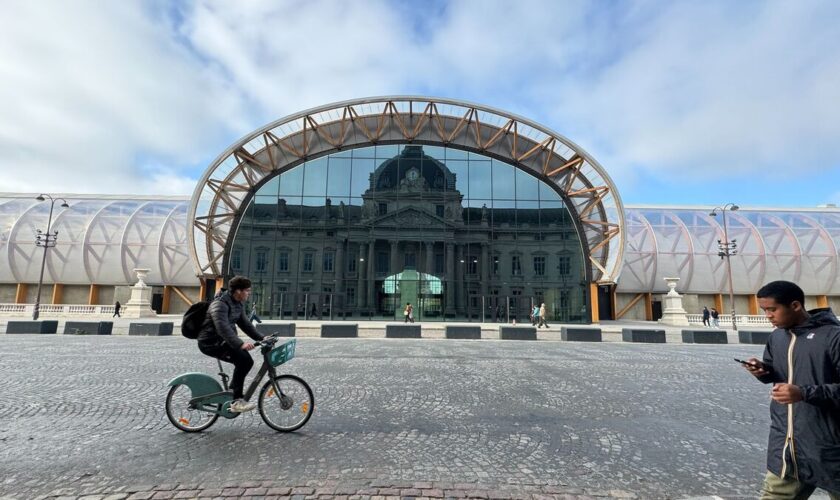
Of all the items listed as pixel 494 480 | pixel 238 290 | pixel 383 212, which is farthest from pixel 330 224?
pixel 494 480

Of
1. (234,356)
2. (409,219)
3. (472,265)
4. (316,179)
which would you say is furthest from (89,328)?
(472,265)

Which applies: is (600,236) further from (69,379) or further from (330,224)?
(69,379)

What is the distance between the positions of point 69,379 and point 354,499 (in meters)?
7.89

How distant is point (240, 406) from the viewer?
5000 mm

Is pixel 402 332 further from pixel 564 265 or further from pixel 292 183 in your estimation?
pixel 292 183

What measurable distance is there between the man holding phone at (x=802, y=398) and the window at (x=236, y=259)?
1333 inches

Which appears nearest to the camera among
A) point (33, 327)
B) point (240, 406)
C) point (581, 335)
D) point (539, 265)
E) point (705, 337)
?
point (240, 406)

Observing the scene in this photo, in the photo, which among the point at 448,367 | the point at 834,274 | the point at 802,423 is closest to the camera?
the point at 802,423

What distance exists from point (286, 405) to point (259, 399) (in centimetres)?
33

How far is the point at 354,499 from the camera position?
337 cm

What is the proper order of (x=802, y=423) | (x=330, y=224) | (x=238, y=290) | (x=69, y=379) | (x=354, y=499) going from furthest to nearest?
(x=330, y=224), (x=69, y=379), (x=238, y=290), (x=354, y=499), (x=802, y=423)

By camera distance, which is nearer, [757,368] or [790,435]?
[790,435]

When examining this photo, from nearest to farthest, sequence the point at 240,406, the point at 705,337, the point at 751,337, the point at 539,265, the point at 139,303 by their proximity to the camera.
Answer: the point at 240,406
the point at 705,337
the point at 751,337
the point at 539,265
the point at 139,303

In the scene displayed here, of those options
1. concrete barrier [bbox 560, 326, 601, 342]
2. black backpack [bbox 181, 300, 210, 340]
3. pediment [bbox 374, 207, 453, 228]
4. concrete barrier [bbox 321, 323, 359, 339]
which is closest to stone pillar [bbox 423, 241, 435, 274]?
pediment [bbox 374, 207, 453, 228]
